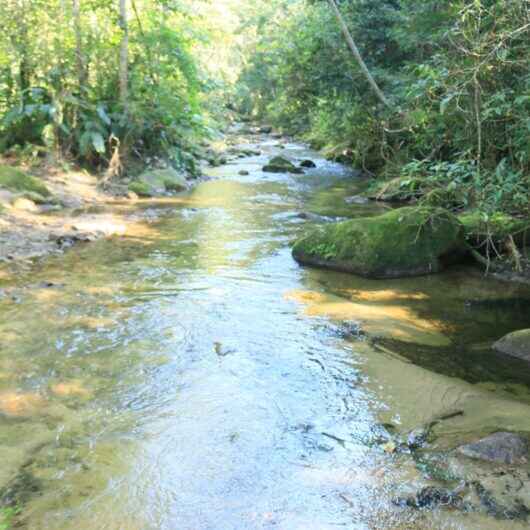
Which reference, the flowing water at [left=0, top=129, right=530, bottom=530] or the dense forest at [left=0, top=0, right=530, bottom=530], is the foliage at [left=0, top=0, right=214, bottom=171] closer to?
the dense forest at [left=0, top=0, right=530, bottom=530]

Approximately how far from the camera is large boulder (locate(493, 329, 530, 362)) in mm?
5262

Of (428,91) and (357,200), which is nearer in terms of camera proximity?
(428,91)

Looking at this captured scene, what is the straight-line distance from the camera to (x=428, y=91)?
6.84 metres

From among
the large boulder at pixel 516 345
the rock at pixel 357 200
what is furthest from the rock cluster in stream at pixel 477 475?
the rock at pixel 357 200

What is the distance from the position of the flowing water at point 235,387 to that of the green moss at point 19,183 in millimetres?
3579

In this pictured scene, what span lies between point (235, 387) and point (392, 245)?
4.08m

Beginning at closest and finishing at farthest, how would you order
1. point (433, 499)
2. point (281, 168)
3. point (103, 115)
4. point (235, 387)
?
1. point (433, 499)
2. point (235, 387)
3. point (103, 115)
4. point (281, 168)

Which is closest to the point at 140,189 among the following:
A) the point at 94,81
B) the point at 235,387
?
the point at 94,81

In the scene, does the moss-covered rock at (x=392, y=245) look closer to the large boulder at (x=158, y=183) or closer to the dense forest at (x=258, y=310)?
the dense forest at (x=258, y=310)

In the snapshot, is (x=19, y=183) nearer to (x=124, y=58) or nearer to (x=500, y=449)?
(x=124, y=58)

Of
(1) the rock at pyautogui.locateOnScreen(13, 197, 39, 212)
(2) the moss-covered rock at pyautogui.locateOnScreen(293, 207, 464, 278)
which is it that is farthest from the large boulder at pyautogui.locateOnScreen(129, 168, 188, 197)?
(2) the moss-covered rock at pyautogui.locateOnScreen(293, 207, 464, 278)

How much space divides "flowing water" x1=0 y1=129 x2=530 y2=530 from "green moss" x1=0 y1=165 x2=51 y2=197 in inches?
141

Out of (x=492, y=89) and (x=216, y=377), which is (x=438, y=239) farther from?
Answer: (x=216, y=377)

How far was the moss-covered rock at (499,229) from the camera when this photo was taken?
292 inches
